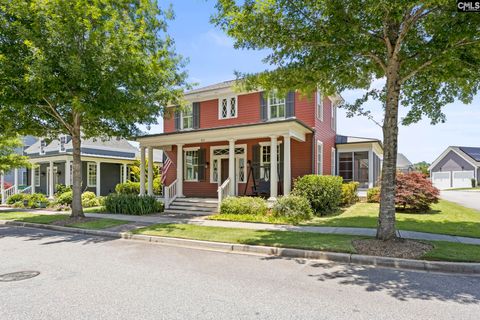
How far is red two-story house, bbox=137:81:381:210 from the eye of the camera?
1412 cm

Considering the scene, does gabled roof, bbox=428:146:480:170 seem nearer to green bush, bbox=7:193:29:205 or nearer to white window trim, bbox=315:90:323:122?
white window trim, bbox=315:90:323:122

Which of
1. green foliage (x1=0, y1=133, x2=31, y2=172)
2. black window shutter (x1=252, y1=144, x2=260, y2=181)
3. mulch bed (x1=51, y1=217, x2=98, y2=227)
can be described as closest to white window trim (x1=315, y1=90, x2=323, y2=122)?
black window shutter (x1=252, y1=144, x2=260, y2=181)

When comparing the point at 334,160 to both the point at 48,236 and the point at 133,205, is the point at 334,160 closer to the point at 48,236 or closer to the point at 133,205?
the point at 133,205

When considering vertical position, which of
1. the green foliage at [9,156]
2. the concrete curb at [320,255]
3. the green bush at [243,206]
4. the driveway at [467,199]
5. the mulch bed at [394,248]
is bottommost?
the driveway at [467,199]

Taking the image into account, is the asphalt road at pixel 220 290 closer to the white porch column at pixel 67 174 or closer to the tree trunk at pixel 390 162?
the tree trunk at pixel 390 162

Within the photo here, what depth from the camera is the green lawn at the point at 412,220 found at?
9172mm

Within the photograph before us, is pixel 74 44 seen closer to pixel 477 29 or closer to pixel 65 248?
pixel 65 248

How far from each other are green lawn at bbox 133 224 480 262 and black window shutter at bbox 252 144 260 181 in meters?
6.18

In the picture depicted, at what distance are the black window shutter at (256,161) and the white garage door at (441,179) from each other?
37098 mm

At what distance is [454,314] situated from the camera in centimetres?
389

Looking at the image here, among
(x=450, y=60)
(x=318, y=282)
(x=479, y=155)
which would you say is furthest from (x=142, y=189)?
(x=479, y=155)

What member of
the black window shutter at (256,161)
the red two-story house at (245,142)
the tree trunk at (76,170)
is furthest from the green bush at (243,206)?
the tree trunk at (76,170)

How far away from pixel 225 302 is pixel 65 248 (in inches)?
227

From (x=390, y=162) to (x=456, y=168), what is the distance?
43.6 m
